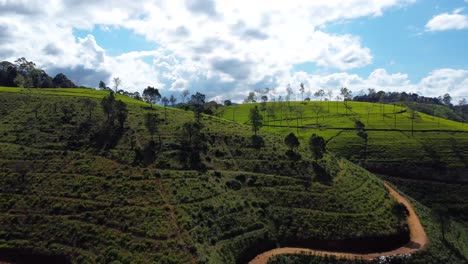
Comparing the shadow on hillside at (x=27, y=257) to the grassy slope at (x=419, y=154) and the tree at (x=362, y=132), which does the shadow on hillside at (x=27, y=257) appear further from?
the tree at (x=362, y=132)

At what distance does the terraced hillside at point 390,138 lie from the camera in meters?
112

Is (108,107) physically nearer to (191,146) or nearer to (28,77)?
(191,146)

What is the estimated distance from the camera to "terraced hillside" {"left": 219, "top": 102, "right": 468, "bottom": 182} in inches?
4390

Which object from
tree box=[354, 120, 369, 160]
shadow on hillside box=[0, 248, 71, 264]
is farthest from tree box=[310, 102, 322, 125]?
shadow on hillside box=[0, 248, 71, 264]

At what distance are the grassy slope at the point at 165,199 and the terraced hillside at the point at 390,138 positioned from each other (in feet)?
106

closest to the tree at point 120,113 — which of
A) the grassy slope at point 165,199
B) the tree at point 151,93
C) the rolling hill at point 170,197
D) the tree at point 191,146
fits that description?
the rolling hill at point 170,197

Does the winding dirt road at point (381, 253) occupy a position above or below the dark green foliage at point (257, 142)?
below

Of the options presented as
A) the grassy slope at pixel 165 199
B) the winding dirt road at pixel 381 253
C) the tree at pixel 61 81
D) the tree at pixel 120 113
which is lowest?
the winding dirt road at pixel 381 253

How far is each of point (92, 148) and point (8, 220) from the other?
24.8m

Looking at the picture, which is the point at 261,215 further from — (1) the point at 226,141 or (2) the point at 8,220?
(2) the point at 8,220

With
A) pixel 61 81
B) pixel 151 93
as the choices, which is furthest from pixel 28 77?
pixel 151 93

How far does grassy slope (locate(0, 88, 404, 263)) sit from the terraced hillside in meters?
32.3

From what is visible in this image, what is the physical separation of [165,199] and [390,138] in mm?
96918

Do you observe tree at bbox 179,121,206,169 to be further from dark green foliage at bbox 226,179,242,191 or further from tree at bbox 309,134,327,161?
tree at bbox 309,134,327,161
